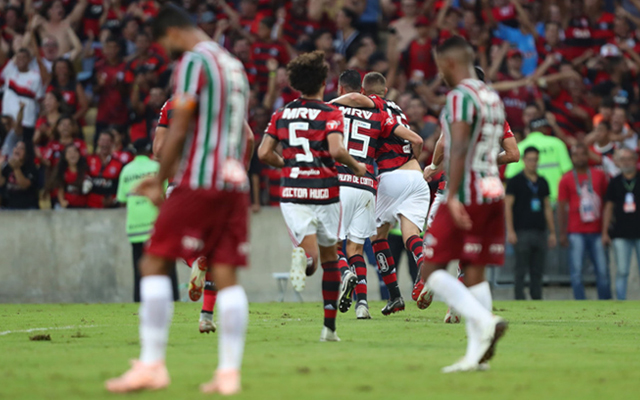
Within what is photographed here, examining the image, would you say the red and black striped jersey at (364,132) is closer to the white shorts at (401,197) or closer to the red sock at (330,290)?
the white shorts at (401,197)

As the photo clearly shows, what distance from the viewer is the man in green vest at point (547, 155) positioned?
17062 millimetres

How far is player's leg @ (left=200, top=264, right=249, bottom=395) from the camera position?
5480 millimetres

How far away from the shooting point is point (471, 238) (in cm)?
664

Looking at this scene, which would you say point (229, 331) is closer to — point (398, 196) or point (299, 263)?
point (299, 263)

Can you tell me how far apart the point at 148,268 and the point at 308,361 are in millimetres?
1848

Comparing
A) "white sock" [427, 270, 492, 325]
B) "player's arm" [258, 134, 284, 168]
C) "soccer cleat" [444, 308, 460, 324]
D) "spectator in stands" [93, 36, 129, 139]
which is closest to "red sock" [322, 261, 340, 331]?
"player's arm" [258, 134, 284, 168]

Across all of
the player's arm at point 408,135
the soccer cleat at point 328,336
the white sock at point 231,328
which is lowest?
the soccer cleat at point 328,336

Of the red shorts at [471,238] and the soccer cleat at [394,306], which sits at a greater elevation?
the red shorts at [471,238]

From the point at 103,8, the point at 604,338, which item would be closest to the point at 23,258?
the point at 103,8

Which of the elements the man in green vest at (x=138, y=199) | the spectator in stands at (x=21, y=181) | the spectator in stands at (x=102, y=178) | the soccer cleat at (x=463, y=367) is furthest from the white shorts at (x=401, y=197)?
the spectator in stands at (x=21, y=181)

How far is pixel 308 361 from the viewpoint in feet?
23.3

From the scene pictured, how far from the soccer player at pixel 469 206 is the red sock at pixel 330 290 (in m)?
1.73

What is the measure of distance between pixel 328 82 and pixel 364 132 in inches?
311

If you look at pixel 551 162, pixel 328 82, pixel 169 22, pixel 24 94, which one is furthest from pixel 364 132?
pixel 24 94
